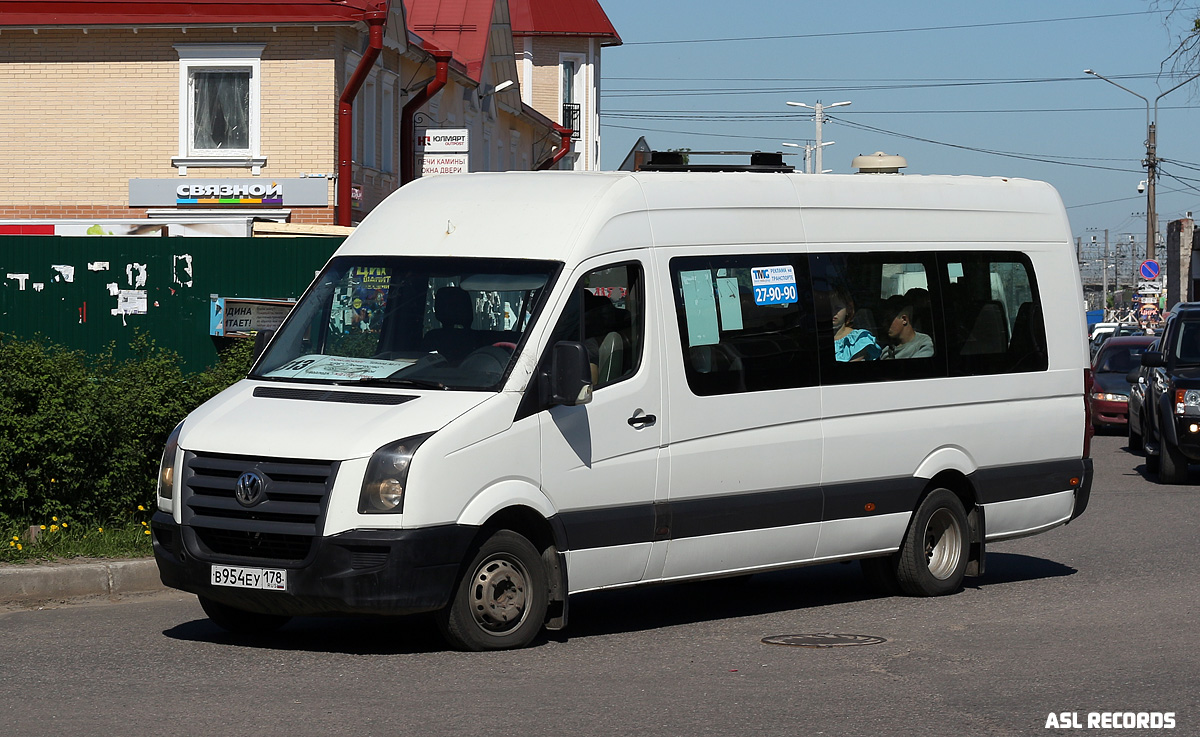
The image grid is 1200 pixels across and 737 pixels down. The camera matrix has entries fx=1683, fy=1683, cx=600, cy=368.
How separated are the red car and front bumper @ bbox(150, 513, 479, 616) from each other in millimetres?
20365

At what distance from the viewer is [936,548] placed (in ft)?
34.2

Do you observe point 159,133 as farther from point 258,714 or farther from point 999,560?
point 258,714

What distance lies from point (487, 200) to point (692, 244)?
1133mm

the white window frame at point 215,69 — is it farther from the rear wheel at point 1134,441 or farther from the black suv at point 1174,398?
the black suv at point 1174,398

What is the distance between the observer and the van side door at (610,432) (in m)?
8.36

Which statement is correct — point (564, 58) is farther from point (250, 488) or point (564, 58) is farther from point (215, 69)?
point (250, 488)

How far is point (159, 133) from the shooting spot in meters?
26.9

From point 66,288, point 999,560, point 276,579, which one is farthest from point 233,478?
point 66,288

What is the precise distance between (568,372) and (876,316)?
8.78 feet

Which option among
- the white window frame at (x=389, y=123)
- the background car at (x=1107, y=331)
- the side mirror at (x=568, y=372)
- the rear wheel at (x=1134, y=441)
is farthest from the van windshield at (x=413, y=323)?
the background car at (x=1107, y=331)

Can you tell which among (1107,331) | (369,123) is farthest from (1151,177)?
(369,123)

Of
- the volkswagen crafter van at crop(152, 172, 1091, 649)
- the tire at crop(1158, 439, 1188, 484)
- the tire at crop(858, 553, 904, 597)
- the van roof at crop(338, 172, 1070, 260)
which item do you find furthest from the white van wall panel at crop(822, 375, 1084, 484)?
the tire at crop(1158, 439, 1188, 484)

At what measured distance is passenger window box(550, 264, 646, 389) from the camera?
335 inches

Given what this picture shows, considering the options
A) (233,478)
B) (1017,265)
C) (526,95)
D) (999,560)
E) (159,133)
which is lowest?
(999,560)
